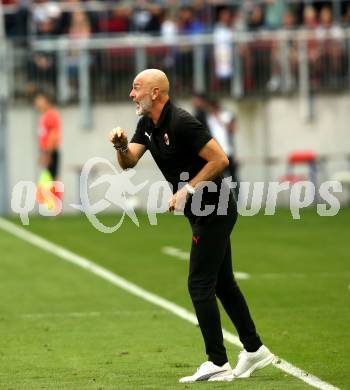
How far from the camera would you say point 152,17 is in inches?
1260

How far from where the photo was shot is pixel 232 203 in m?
10.1

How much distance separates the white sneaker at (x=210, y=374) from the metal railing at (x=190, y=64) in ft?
69.8

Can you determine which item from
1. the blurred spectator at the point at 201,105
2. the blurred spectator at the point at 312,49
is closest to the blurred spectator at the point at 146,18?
Answer: the blurred spectator at the point at 312,49

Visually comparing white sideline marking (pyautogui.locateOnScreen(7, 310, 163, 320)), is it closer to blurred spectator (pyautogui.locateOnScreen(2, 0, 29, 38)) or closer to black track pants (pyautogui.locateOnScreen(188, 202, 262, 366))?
black track pants (pyautogui.locateOnScreen(188, 202, 262, 366))

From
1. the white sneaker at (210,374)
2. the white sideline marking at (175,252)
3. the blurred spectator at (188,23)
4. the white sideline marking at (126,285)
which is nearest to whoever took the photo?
the white sneaker at (210,374)

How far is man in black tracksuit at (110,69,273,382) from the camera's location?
9852 millimetres

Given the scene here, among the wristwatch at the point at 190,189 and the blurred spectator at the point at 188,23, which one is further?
the blurred spectator at the point at 188,23

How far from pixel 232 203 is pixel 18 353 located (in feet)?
7.81

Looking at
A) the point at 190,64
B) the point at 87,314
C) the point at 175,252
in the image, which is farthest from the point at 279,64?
the point at 87,314

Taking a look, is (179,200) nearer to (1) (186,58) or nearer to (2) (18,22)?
(1) (186,58)

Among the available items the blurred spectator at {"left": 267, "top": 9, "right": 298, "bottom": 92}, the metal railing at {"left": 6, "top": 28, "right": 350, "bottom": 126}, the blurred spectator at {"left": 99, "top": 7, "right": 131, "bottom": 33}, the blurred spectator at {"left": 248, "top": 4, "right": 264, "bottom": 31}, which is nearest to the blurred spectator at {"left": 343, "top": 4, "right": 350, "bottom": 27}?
the metal railing at {"left": 6, "top": 28, "right": 350, "bottom": 126}

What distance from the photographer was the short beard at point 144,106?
995 cm

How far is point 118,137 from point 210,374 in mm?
1747

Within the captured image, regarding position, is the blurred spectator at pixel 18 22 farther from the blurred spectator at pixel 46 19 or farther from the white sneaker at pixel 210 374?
the white sneaker at pixel 210 374
